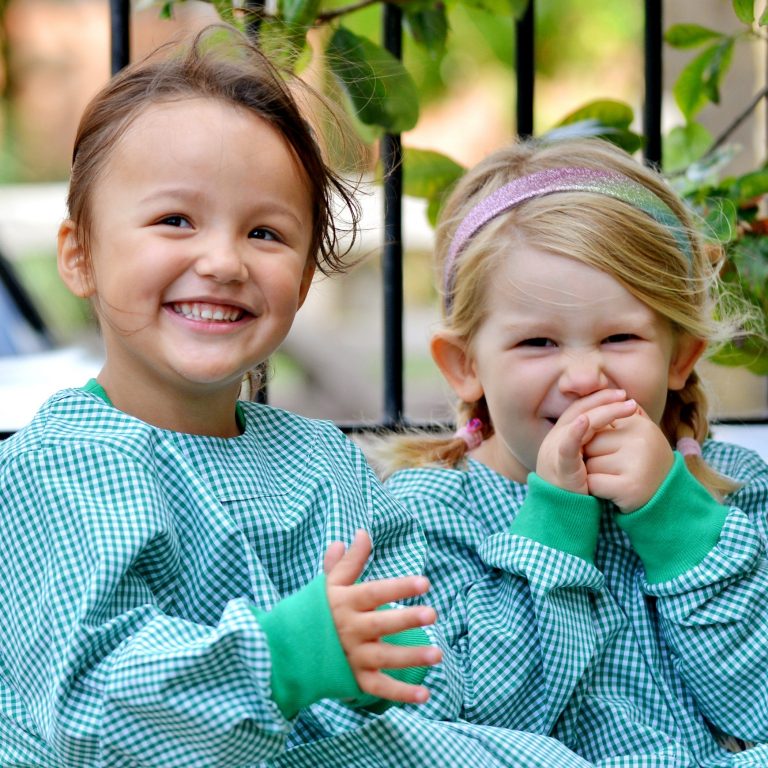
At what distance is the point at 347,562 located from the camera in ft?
2.93

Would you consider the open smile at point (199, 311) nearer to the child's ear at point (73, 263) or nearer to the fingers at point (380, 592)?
the child's ear at point (73, 263)

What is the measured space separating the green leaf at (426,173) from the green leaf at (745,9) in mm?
519

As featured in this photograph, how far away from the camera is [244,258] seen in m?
1.06

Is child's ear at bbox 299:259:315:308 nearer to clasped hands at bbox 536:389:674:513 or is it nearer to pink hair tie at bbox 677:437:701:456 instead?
clasped hands at bbox 536:389:674:513

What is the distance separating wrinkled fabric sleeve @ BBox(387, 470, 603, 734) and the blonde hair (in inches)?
7.1

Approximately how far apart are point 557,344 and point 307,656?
50 centimetres

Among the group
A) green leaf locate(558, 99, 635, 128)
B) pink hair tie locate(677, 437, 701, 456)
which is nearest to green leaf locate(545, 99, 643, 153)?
green leaf locate(558, 99, 635, 128)

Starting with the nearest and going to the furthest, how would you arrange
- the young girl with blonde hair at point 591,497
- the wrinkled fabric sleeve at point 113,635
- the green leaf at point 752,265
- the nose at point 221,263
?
the wrinkled fabric sleeve at point 113,635
the nose at point 221,263
the young girl with blonde hair at point 591,497
the green leaf at point 752,265

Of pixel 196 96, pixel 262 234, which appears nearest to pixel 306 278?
pixel 262 234

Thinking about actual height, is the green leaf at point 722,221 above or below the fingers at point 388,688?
above

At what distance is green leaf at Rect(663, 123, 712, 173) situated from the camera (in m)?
A: 1.77

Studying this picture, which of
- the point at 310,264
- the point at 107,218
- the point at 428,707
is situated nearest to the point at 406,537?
the point at 428,707

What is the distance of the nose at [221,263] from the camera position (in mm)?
1029

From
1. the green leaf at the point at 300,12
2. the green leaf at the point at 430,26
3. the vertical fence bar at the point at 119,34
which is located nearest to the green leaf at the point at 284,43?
the green leaf at the point at 300,12
